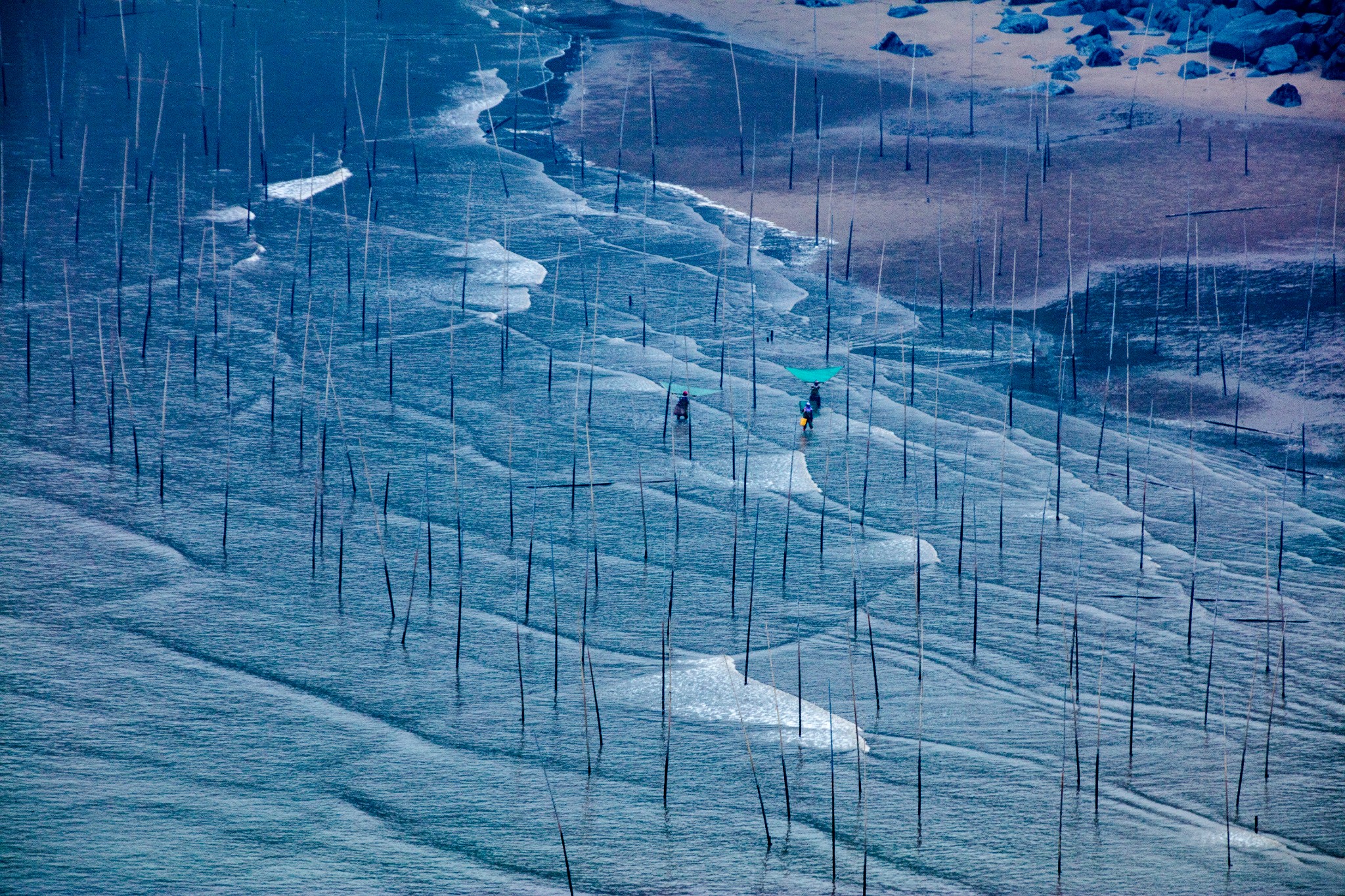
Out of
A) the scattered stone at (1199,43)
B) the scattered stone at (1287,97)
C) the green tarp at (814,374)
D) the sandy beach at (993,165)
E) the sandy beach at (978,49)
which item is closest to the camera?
the green tarp at (814,374)

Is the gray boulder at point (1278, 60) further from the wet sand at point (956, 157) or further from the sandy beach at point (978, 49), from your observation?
the wet sand at point (956, 157)

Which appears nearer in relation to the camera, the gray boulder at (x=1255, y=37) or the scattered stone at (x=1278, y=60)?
the scattered stone at (x=1278, y=60)

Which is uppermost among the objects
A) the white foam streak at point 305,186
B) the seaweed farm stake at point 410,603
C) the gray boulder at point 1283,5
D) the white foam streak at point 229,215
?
the gray boulder at point 1283,5

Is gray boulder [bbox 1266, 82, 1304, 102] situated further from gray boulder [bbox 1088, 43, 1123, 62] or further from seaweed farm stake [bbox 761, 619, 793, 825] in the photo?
seaweed farm stake [bbox 761, 619, 793, 825]

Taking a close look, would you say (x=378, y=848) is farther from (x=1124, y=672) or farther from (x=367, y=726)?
(x=1124, y=672)

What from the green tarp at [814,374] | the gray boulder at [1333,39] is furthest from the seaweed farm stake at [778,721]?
the gray boulder at [1333,39]

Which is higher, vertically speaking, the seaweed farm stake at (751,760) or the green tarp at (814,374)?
the green tarp at (814,374)

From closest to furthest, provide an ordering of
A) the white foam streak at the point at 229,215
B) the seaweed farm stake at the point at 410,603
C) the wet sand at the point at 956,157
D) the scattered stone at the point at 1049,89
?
1. the seaweed farm stake at the point at 410,603
2. the white foam streak at the point at 229,215
3. the wet sand at the point at 956,157
4. the scattered stone at the point at 1049,89

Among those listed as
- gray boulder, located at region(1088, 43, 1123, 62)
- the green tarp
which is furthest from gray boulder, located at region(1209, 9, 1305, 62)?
the green tarp
